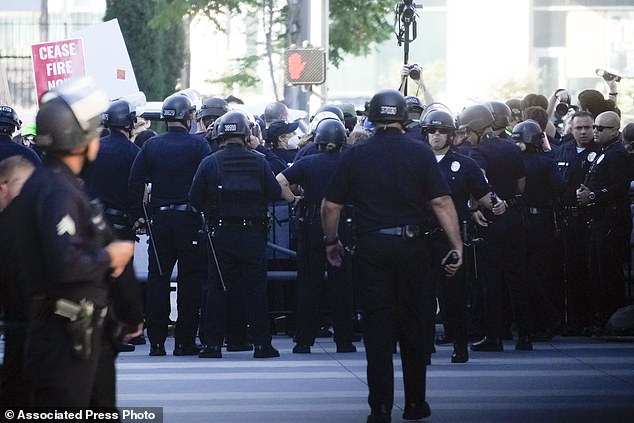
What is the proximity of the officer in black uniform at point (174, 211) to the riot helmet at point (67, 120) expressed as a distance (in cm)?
672

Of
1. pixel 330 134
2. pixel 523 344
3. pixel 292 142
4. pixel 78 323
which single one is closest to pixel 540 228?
pixel 523 344

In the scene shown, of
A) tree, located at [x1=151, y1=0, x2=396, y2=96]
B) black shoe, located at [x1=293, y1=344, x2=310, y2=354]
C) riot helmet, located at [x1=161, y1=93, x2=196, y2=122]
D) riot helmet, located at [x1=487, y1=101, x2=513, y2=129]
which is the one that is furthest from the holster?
tree, located at [x1=151, y1=0, x2=396, y2=96]

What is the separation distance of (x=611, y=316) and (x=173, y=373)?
14.3 feet

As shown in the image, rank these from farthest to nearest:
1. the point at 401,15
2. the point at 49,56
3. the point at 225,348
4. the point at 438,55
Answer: the point at 438,55
the point at 401,15
the point at 49,56
the point at 225,348

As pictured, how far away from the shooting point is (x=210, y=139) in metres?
15.4

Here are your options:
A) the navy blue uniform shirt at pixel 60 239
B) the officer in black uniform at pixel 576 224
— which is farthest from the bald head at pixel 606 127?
the navy blue uniform shirt at pixel 60 239

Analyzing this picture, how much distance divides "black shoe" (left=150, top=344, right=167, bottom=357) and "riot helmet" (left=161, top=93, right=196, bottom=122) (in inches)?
76.3

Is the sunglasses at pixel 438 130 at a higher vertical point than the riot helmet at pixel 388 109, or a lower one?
lower

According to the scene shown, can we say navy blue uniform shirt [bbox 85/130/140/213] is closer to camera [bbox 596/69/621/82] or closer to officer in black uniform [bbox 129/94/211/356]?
officer in black uniform [bbox 129/94/211/356]

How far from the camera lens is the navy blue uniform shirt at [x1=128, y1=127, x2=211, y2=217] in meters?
13.4

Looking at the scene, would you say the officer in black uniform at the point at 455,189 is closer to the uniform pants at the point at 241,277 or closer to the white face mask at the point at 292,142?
the uniform pants at the point at 241,277

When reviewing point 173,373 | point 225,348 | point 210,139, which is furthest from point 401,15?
point 173,373

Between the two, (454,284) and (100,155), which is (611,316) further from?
(100,155)

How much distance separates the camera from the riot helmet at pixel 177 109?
13.4 metres
